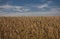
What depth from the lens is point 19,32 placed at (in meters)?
4.52

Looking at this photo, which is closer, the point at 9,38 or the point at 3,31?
the point at 9,38

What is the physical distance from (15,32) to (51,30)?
100 centimetres

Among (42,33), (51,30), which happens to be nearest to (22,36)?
(42,33)

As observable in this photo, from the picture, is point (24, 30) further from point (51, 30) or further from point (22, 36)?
point (51, 30)

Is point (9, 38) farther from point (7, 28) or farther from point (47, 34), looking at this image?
point (47, 34)

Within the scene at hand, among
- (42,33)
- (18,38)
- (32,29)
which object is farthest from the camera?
(32,29)

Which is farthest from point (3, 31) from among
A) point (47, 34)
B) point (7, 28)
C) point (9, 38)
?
point (47, 34)

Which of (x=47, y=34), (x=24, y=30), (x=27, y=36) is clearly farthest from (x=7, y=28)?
(x=47, y=34)

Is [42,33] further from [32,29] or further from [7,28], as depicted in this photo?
[7,28]

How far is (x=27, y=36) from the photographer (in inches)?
166

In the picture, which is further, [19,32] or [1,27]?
[1,27]

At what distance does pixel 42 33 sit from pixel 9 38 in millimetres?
877

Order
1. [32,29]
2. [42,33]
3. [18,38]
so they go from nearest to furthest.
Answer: [18,38]
[42,33]
[32,29]

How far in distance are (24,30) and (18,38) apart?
549 mm
